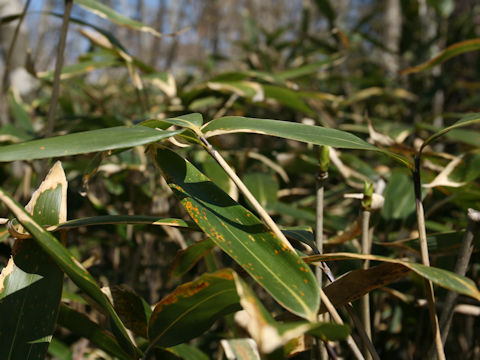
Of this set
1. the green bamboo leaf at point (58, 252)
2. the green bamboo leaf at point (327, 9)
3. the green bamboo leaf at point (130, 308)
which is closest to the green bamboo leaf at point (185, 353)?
the green bamboo leaf at point (130, 308)

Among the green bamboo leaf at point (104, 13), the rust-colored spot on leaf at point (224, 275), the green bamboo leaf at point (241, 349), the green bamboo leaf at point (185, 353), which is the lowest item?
the green bamboo leaf at point (185, 353)

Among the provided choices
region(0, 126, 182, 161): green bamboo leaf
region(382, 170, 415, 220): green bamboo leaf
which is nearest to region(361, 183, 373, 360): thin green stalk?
region(0, 126, 182, 161): green bamboo leaf

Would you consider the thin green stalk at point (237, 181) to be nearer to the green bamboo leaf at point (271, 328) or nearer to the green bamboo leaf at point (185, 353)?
the green bamboo leaf at point (271, 328)

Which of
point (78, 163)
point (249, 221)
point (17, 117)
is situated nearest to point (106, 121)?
point (78, 163)

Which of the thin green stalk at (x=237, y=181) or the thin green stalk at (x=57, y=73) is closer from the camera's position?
the thin green stalk at (x=237, y=181)

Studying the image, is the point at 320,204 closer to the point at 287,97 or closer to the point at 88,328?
the point at 88,328

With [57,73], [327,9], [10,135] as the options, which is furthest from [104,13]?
[327,9]
